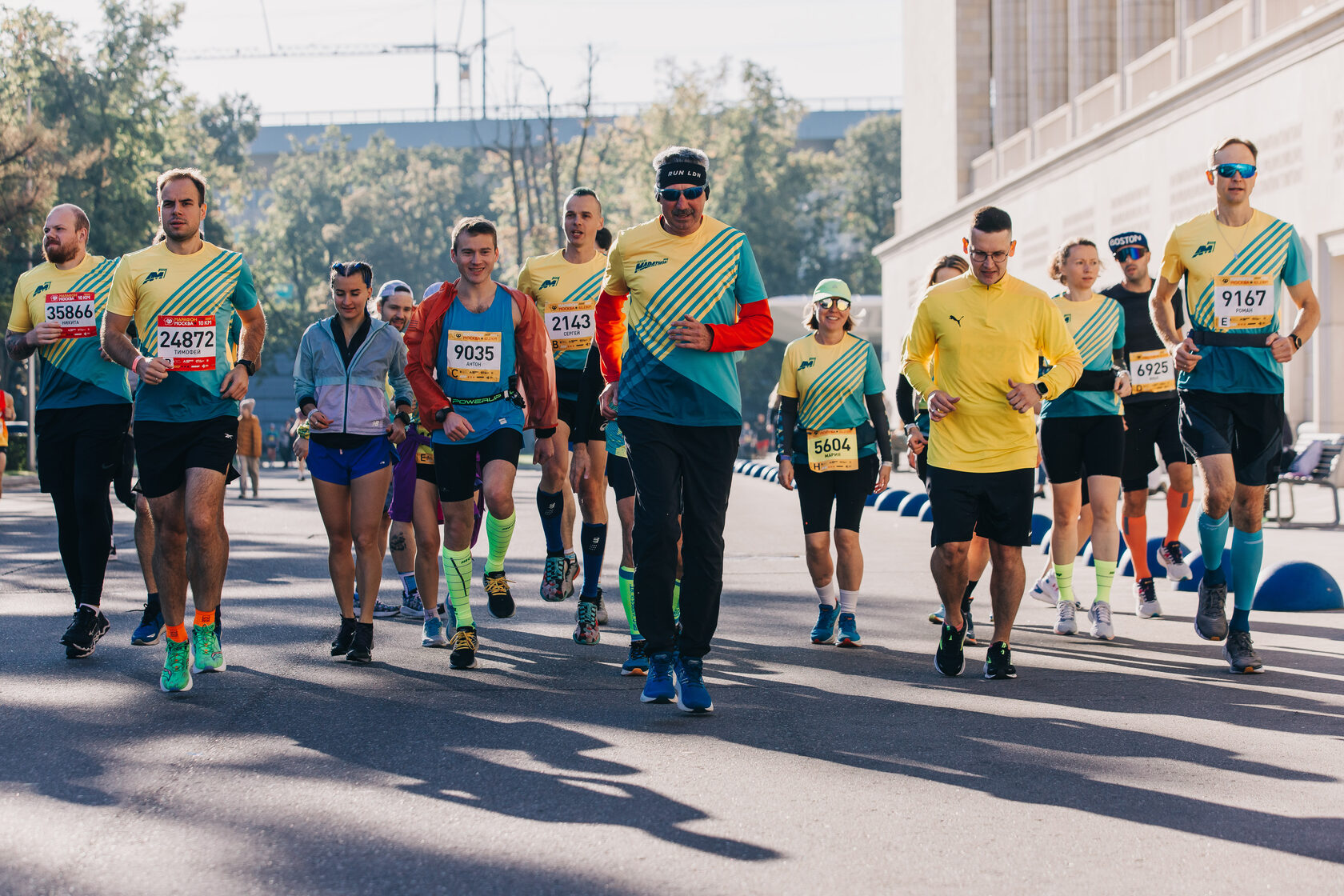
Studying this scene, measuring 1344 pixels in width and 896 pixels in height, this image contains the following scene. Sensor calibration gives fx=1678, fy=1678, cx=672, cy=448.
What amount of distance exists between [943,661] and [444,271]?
10196cm

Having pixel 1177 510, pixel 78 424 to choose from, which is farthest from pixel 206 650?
pixel 1177 510

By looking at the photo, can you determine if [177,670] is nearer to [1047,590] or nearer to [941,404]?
[941,404]

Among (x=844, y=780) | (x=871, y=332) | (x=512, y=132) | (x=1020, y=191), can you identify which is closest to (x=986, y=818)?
(x=844, y=780)

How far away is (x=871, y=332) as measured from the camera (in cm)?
5109

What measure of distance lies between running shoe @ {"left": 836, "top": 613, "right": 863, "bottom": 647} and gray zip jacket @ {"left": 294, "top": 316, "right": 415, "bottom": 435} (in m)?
2.45

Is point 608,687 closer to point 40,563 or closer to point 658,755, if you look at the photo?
point 658,755

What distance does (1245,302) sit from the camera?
7.63 metres

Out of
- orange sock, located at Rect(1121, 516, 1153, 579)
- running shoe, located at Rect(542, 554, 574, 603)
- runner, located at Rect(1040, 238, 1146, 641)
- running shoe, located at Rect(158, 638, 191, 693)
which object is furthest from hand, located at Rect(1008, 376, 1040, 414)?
running shoe, located at Rect(158, 638, 191, 693)

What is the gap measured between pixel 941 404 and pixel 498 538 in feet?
7.47

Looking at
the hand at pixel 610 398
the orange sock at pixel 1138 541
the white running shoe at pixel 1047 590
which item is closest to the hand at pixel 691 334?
the hand at pixel 610 398

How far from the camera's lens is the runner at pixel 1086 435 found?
29.7 feet

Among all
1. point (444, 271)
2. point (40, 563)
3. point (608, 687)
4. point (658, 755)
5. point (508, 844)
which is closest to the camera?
point (508, 844)

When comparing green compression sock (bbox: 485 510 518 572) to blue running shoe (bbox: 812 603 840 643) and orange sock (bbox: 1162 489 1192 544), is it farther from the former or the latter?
orange sock (bbox: 1162 489 1192 544)

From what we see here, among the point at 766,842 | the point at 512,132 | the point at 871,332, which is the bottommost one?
the point at 766,842
